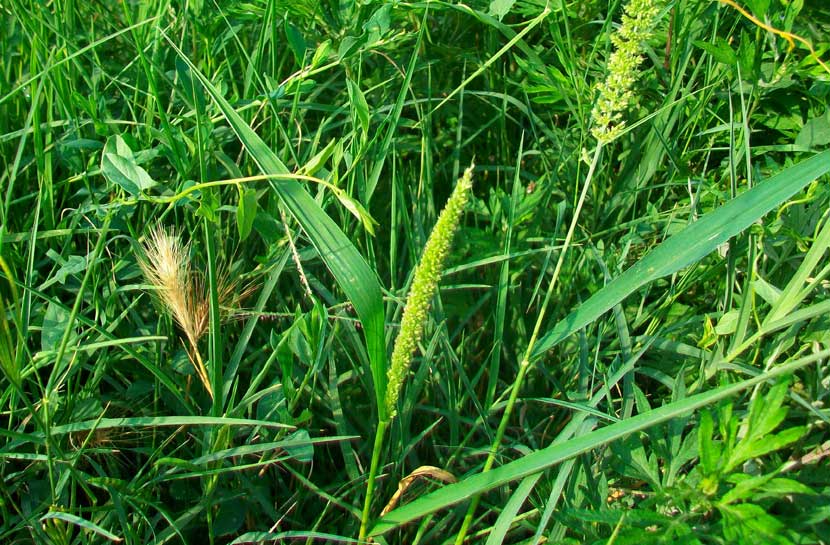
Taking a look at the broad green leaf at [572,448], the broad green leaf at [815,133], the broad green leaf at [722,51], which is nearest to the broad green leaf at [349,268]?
the broad green leaf at [572,448]

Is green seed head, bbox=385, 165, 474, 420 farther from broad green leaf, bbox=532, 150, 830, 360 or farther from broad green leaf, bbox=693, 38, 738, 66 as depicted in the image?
broad green leaf, bbox=693, 38, 738, 66

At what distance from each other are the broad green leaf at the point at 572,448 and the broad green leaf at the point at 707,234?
21cm

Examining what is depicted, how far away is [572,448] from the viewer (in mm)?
1234

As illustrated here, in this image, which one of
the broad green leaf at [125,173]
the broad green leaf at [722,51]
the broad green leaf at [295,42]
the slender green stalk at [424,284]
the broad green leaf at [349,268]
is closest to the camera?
the slender green stalk at [424,284]

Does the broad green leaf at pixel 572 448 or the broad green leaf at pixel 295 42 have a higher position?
the broad green leaf at pixel 295 42

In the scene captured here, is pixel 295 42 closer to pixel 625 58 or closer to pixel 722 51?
pixel 625 58

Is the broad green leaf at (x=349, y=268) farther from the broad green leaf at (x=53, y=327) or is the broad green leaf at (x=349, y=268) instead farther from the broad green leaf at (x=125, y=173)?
the broad green leaf at (x=53, y=327)

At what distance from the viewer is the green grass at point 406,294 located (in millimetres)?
1358

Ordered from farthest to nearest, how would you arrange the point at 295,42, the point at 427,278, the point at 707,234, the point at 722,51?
1. the point at 722,51
2. the point at 295,42
3. the point at 707,234
4. the point at 427,278

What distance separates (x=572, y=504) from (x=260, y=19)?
140cm

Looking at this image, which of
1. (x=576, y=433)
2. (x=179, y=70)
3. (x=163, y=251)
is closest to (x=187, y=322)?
(x=163, y=251)

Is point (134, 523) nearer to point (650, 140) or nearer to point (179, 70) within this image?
point (179, 70)

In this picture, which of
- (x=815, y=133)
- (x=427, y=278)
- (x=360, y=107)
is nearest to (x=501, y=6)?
(x=360, y=107)

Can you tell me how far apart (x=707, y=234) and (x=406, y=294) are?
67 centimetres
